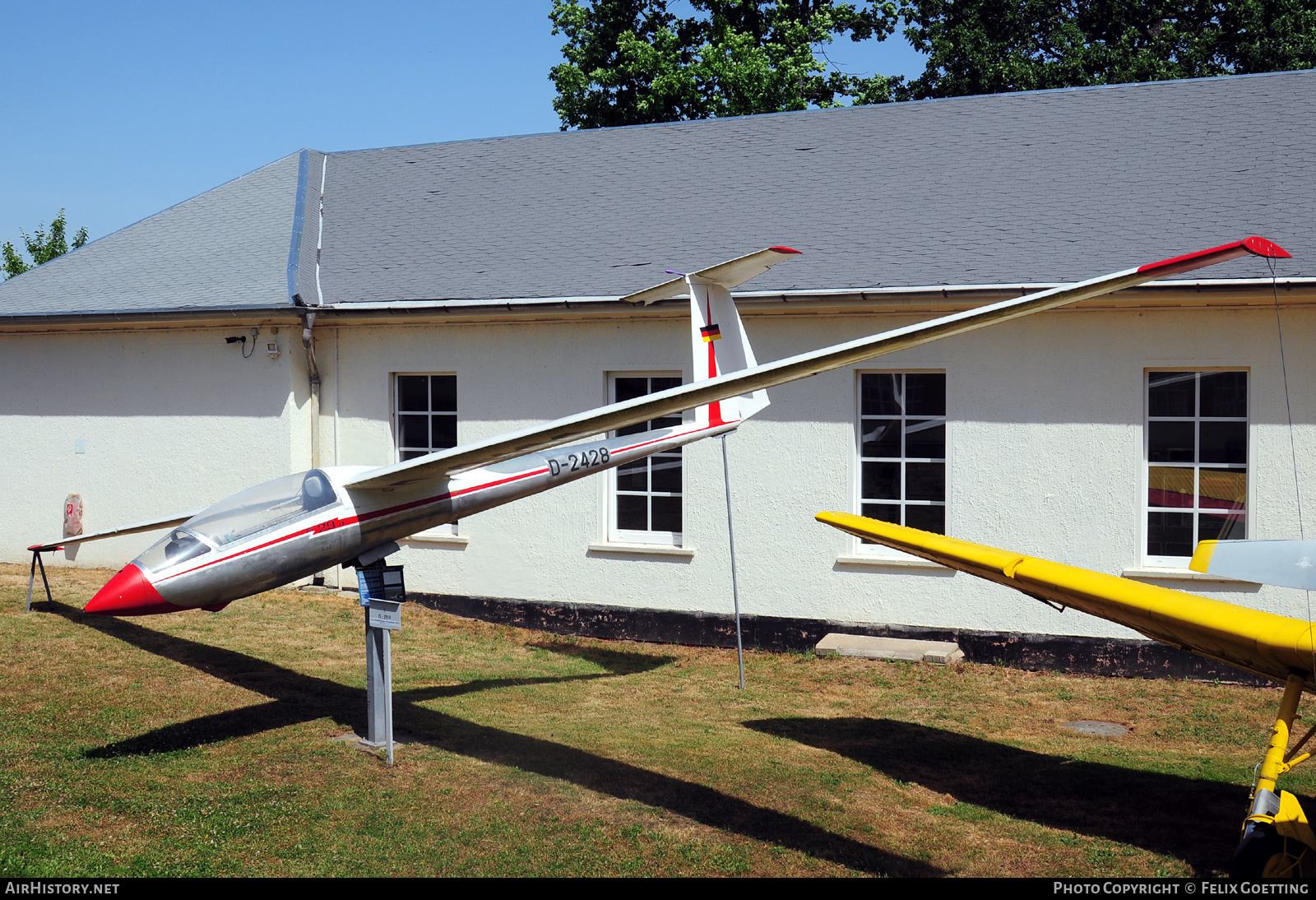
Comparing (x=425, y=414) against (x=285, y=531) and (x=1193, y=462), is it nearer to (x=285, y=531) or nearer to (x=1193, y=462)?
(x=285, y=531)

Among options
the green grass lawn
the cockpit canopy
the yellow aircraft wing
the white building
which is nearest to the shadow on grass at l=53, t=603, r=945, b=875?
the green grass lawn

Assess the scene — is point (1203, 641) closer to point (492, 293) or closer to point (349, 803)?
point (349, 803)

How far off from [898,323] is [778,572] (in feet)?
9.42

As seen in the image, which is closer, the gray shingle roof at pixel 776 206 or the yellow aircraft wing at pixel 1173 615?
the yellow aircraft wing at pixel 1173 615

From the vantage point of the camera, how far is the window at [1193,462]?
997cm

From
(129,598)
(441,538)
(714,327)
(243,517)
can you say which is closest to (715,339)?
(714,327)

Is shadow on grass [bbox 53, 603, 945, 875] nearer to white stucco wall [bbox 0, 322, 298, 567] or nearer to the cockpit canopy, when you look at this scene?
the cockpit canopy

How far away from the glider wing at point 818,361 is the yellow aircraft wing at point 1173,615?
1509 millimetres

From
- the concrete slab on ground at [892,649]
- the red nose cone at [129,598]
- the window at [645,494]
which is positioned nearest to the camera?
the red nose cone at [129,598]

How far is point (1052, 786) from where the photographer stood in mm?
7191

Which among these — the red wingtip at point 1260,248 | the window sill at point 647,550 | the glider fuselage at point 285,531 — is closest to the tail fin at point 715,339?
the glider fuselage at point 285,531

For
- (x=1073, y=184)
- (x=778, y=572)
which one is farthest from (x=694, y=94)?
(x=778, y=572)

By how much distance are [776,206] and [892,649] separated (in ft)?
17.3

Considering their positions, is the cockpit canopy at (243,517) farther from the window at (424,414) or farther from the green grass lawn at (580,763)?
the window at (424,414)
